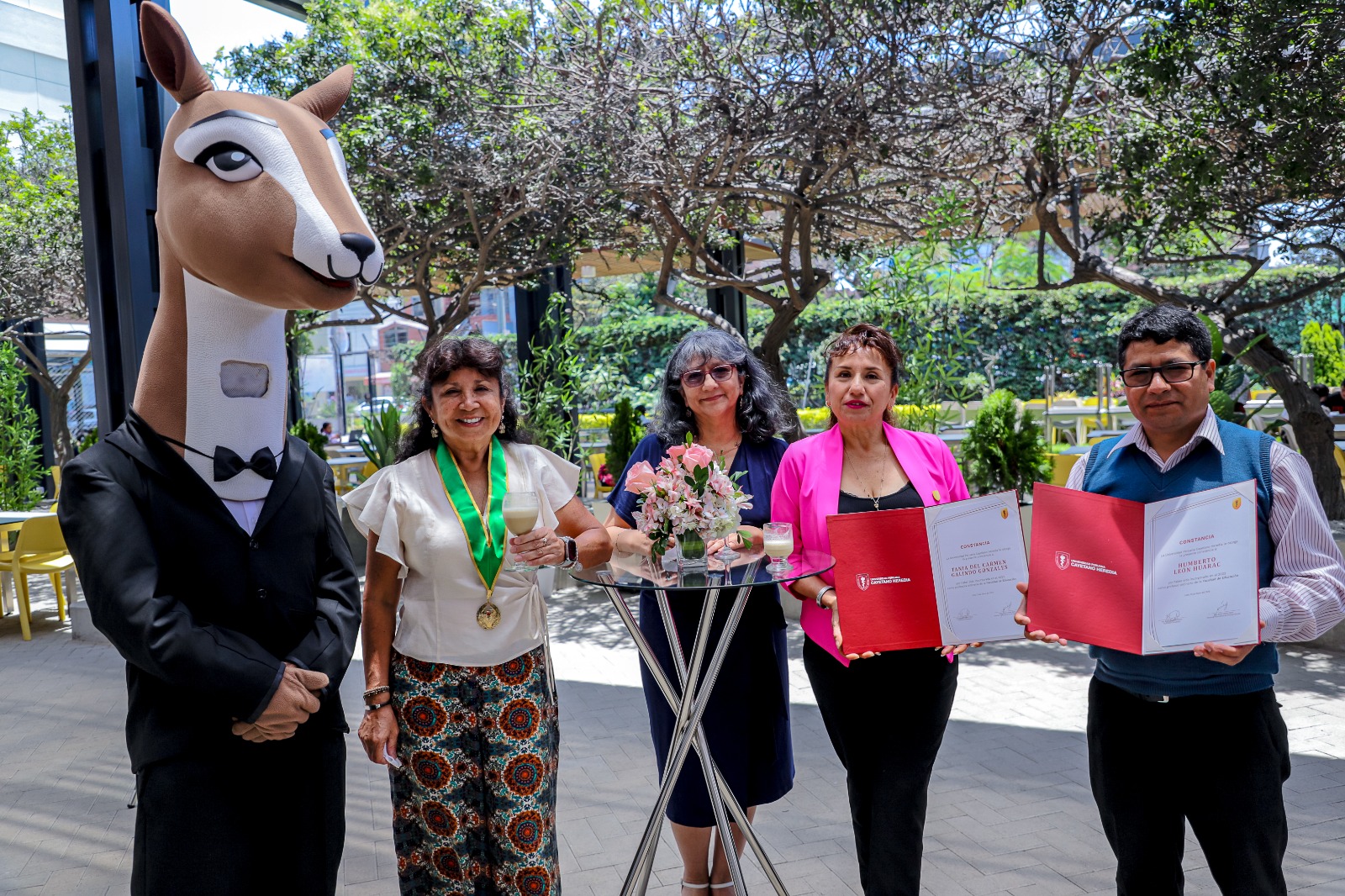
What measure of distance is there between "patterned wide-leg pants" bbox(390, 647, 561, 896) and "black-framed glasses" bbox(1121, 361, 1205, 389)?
1577 mm

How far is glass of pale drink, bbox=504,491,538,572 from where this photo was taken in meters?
2.36

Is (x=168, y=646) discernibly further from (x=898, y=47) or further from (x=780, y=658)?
(x=898, y=47)

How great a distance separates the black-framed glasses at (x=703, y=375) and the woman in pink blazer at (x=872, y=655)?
0.32 m

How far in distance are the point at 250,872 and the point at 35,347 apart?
16.0m

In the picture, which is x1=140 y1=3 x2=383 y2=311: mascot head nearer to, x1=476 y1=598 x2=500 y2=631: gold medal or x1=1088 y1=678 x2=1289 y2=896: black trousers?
x1=476 y1=598 x2=500 y2=631: gold medal

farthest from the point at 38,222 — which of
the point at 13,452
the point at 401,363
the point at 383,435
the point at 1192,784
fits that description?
the point at 401,363

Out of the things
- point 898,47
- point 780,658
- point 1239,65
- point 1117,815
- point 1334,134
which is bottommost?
point 1117,815

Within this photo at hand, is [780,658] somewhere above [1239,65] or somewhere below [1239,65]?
below

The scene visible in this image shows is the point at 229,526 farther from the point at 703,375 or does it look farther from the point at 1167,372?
the point at 1167,372

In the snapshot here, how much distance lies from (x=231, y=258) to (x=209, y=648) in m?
0.85

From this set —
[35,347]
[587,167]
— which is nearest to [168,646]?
[587,167]

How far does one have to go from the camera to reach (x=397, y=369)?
24.2 m

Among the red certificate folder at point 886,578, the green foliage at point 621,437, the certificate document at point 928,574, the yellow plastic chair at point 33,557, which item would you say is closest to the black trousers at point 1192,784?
the certificate document at point 928,574

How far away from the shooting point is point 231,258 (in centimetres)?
221
